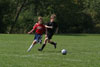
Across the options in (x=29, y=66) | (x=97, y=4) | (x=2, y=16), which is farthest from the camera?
(x=97, y=4)

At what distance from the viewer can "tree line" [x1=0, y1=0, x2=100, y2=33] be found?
2287 inches

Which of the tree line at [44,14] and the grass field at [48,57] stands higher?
the grass field at [48,57]

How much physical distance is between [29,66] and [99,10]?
6113cm

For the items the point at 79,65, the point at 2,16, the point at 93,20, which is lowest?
the point at 93,20

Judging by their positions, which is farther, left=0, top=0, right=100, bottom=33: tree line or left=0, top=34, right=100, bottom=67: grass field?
left=0, top=0, right=100, bottom=33: tree line

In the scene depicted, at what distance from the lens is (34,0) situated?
191 ft

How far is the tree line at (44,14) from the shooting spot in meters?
58.1

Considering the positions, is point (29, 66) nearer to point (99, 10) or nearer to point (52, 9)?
point (52, 9)

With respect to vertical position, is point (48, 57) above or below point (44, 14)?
above

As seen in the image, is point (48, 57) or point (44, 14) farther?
point (44, 14)

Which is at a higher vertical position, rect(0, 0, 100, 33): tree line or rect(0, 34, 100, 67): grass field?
rect(0, 34, 100, 67): grass field

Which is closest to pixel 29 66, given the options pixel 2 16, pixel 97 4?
pixel 2 16

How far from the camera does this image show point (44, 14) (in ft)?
195

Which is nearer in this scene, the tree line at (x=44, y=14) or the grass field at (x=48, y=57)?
the grass field at (x=48, y=57)
